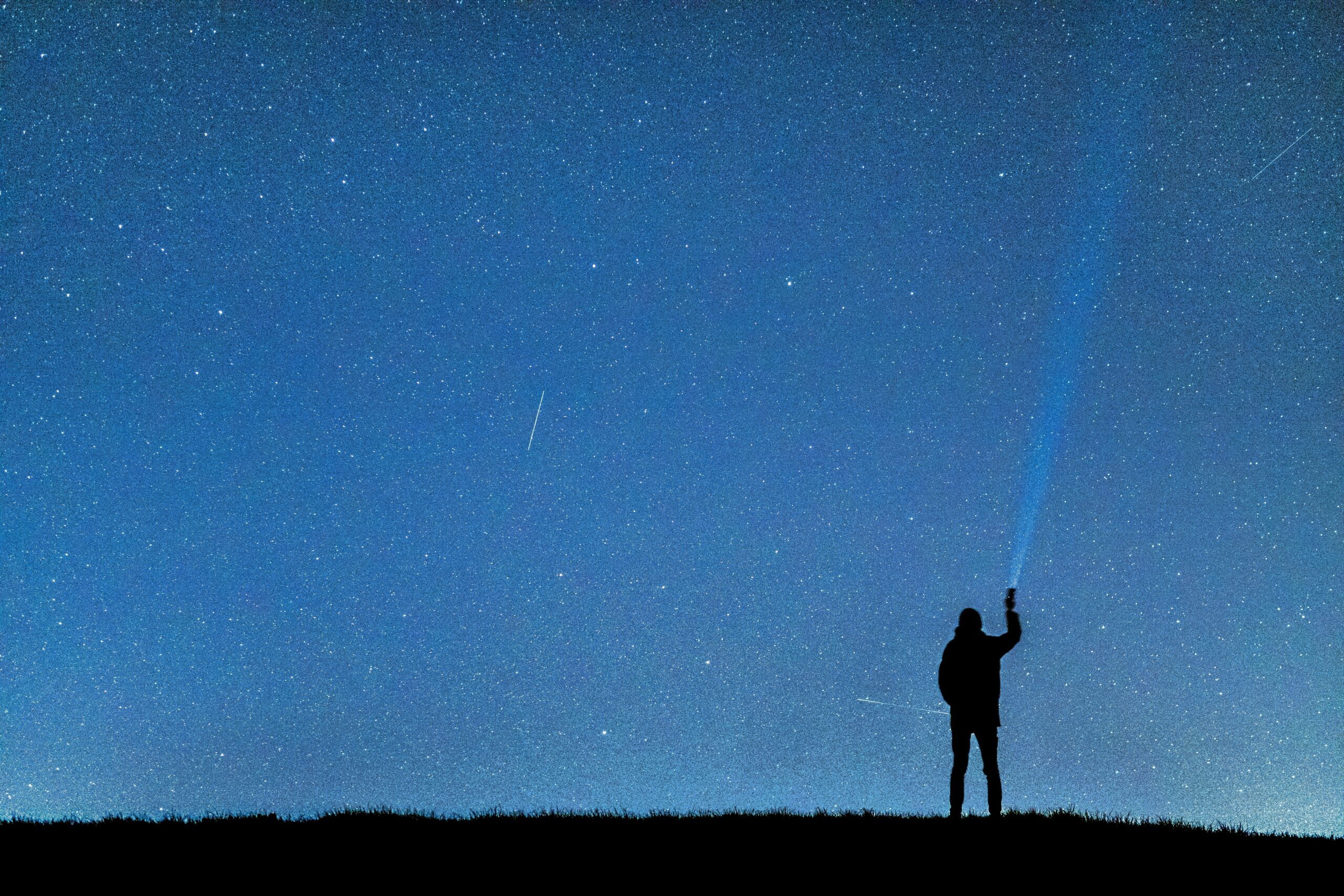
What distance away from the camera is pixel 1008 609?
9.27m

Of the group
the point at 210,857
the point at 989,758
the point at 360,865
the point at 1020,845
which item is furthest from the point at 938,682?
the point at 210,857

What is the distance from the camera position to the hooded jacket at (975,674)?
9094mm

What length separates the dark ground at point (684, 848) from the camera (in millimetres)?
7250

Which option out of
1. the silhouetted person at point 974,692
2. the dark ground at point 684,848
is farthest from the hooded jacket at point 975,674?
the dark ground at point 684,848

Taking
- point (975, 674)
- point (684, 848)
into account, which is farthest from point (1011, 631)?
point (684, 848)

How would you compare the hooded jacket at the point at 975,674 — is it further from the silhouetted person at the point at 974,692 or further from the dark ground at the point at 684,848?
the dark ground at the point at 684,848

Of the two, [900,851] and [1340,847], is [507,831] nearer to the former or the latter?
[900,851]

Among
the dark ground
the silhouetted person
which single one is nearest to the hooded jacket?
the silhouetted person

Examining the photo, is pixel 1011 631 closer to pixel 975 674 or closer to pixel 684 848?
pixel 975 674

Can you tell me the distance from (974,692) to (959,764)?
0.68 m

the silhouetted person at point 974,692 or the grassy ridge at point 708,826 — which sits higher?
the silhouetted person at point 974,692

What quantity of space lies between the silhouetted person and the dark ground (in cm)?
35

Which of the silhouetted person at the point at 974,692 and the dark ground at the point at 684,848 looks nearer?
the dark ground at the point at 684,848

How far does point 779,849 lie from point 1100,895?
2284mm
